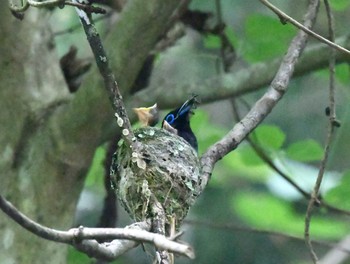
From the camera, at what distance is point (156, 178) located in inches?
102

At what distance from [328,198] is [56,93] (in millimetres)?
1033

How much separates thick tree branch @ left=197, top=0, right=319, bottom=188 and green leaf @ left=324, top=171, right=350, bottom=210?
2.29ft

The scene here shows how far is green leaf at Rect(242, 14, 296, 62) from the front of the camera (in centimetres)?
368

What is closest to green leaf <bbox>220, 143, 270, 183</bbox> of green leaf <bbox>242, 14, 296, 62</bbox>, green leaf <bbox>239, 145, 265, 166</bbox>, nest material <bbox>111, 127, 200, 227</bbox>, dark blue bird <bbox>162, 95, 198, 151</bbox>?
green leaf <bbox>239, 145, 265, 166</bbox>

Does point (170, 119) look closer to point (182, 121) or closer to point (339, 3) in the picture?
point (182, 121)

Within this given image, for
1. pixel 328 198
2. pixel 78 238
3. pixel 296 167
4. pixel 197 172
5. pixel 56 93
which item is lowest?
pixel 296 167

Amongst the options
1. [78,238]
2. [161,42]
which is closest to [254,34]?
[161,42]

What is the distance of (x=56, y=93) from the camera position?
3.54m

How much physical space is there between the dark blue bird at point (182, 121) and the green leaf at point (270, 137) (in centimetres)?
35

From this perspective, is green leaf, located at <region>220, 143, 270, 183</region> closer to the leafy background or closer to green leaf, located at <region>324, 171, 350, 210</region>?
the leafy background

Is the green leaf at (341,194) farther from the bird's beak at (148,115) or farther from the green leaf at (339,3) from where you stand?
the bird's beak at (148,115)

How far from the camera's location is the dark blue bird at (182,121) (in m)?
3.27

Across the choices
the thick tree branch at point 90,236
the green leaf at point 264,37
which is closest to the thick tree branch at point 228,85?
the green leaf at point 264,37

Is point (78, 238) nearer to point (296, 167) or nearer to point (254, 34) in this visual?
point (254, 34)
